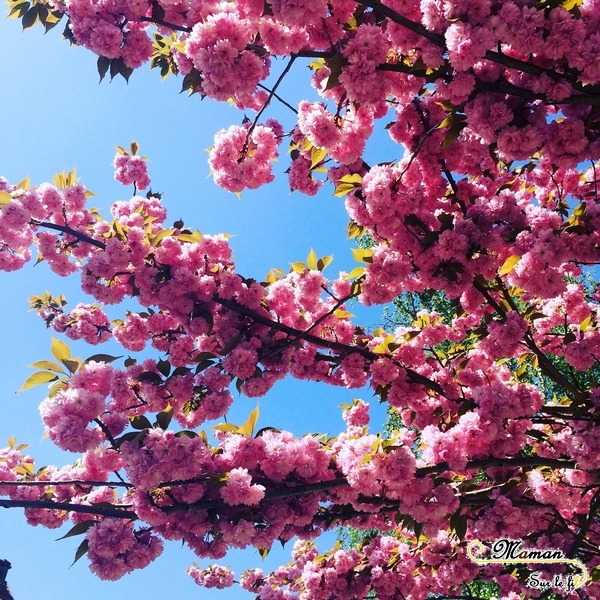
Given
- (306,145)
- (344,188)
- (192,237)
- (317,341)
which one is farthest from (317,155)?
(317,341)

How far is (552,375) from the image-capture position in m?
3.66

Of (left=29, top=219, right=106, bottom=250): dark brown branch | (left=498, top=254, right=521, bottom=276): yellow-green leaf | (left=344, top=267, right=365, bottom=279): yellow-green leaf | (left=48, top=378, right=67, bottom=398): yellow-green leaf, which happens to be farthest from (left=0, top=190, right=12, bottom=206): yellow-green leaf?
(left=498, top=254, right=521, bottom=276): yellow-green leaf

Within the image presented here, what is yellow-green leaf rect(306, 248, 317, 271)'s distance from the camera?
3949mm

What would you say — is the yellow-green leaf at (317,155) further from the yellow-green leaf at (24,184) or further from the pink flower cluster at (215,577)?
the pink flower cluster at (215,577)

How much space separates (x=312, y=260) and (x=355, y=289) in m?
0.49

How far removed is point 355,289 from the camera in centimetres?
366

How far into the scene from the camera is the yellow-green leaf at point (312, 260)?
395 centimetres

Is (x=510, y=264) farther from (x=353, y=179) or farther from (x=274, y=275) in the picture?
(x=274, y=275)

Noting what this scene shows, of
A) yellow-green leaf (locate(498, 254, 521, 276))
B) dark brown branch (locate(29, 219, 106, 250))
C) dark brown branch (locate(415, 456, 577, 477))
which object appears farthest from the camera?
dark brown branch (locate(29, 219, 106, 250))

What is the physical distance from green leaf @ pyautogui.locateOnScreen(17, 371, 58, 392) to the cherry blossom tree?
0.02 metres

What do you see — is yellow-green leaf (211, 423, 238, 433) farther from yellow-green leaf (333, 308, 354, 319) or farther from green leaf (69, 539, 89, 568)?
yellow-green leaf (333, 308, 354, 319)

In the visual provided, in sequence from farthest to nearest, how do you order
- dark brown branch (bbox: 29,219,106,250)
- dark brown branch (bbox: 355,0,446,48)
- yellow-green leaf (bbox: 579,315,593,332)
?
1. dark brown branch (bbox: 29,219,106,250)
2. yellow-green leaf (bbox: 579,315,593,332)
3. dark brown branch (bbox: 355,0,446,48)

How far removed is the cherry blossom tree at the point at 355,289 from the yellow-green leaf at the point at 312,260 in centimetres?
1

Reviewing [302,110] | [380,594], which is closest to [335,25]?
[302,110]
